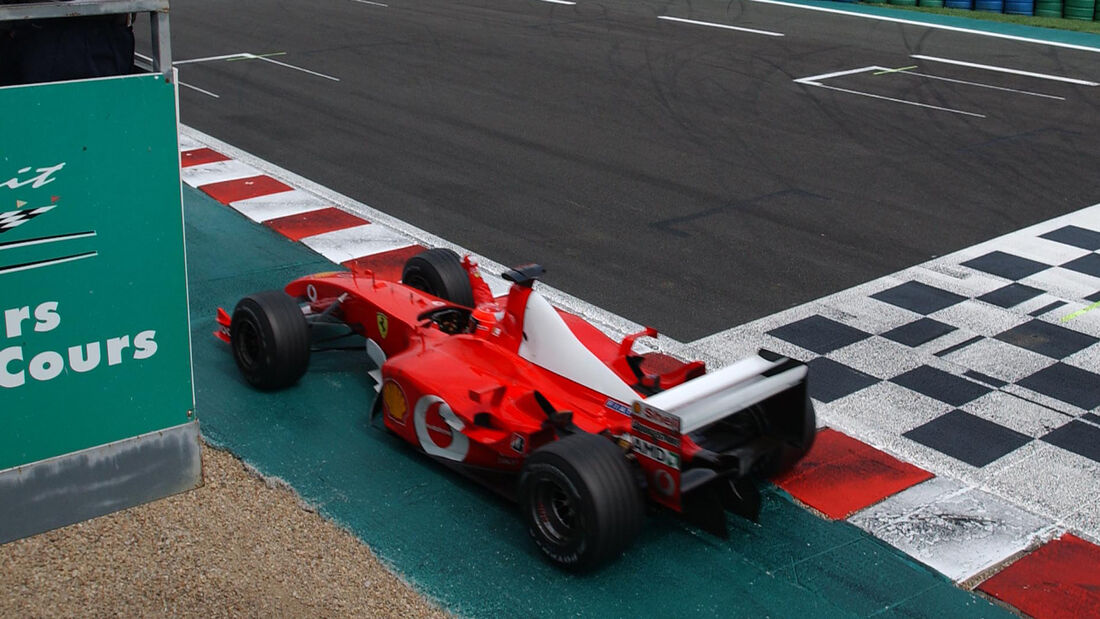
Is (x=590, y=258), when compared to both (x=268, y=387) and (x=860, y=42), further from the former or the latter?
(x=860, y=42)

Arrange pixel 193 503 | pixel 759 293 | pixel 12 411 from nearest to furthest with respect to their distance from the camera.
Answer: pixel 12 411 < pixel 193 503 < pixel 759 293

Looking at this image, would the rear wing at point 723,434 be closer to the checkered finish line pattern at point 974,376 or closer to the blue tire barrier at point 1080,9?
the checkered finish line pattern at point 974,376

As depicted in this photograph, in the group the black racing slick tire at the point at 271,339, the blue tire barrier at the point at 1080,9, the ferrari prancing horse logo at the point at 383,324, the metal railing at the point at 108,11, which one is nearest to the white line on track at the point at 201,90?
the black racing slick tire at the point at 271,339

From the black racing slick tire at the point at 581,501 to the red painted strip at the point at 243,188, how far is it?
6322mm

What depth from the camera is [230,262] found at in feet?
29.7

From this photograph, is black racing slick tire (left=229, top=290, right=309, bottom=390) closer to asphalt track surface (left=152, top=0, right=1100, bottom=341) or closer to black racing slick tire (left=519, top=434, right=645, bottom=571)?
black racing slick tire (left=519, top=434, right=645, bottom=571)

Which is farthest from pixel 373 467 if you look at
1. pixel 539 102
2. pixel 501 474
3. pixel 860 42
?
pixel 860 42

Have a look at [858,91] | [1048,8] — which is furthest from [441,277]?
[1048,8]

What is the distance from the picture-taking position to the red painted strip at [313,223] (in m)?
9.76

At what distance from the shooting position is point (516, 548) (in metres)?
5.34

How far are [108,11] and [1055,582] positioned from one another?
450 centimetres

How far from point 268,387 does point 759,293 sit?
374 centimetres

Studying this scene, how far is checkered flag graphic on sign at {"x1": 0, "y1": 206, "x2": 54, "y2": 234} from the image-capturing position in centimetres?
293

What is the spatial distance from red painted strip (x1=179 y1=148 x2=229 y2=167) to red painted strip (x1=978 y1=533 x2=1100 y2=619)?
353 inches
